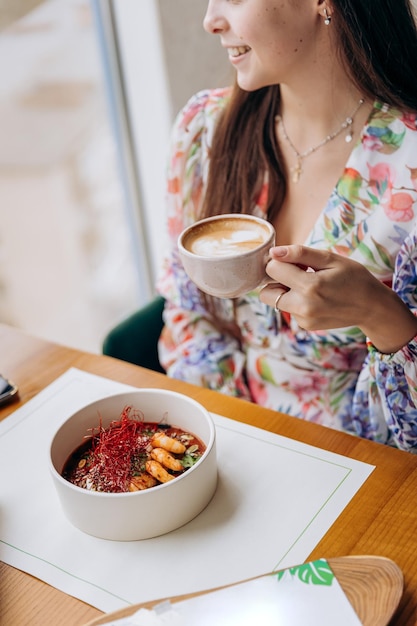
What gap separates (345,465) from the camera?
933 millimetres

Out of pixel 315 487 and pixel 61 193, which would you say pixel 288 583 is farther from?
pixel 61 193

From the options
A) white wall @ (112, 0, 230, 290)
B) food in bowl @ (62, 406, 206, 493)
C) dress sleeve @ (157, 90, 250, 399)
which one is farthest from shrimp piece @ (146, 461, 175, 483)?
white wall @ (112, 0, 230, 290)

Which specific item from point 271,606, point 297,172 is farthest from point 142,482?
point 297,172

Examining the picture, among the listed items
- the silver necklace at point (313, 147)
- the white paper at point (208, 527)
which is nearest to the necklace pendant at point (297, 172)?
the silver necklace at point (313, 147)

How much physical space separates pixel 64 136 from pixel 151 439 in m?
1.89

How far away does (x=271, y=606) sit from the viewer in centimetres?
73

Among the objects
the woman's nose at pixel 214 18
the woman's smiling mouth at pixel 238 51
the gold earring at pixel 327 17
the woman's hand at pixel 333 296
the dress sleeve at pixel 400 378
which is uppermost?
the woman's nose at pixel 214 18

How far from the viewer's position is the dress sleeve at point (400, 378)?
1067 mm

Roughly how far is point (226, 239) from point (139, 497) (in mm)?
395

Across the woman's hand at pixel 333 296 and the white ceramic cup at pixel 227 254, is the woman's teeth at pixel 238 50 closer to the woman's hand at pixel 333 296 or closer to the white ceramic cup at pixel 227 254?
the white ceramic cup at pixel 227 254

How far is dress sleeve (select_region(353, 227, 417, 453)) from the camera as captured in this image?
1.07 meters

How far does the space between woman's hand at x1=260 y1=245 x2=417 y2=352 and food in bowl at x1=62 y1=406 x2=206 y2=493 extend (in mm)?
228

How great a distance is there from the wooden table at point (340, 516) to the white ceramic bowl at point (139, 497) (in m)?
0.09

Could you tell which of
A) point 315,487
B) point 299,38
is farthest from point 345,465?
point 299,38
